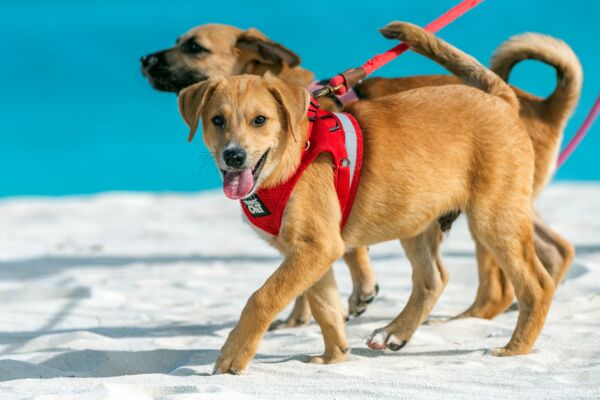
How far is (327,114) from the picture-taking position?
4.34m

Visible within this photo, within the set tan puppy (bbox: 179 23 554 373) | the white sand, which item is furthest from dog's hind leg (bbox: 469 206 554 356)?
the white sand

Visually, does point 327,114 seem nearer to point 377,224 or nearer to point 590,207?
point 377,224

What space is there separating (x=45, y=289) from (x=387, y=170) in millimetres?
3907

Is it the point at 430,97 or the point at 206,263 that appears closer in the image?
the point at 430,97

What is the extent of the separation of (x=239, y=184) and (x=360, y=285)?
1789mm

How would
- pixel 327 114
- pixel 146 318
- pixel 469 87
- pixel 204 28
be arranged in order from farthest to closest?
pixel 204 28
pixel 146 318
pixel 469 87
pixel 327 114

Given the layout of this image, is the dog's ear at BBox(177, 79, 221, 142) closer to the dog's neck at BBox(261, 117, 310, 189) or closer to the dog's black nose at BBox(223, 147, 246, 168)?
the dog's black nose at BBox(223, 147, 246, 168)

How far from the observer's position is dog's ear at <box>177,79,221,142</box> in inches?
164

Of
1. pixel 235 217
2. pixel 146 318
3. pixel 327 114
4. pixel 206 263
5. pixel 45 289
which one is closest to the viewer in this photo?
pixel 327 114

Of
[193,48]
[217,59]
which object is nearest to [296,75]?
[217,59]

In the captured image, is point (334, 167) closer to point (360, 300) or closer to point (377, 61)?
point (377, 61)

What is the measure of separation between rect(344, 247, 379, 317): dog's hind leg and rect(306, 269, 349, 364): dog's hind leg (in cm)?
115

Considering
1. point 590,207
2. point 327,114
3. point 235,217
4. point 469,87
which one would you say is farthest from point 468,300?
point 235,217

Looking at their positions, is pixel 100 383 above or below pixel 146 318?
above
